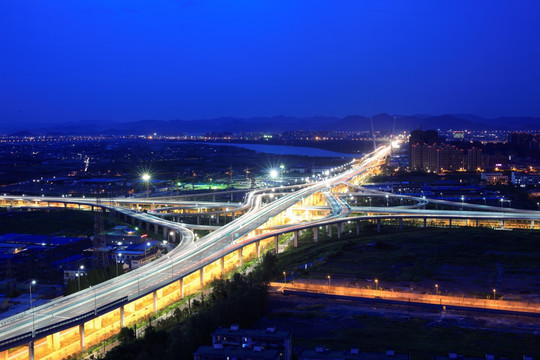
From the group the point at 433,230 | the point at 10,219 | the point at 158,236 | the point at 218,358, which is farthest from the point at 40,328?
the point at 10,219

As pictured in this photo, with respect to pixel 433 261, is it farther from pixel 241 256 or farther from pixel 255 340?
pixel 255 340

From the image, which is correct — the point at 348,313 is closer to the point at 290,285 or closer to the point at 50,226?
the point at 290,285

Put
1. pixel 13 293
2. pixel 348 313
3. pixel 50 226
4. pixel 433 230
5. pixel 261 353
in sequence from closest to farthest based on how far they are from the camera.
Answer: pixel 261 353 < pixel 348 313 < pixel 13 293 < pixel 433 230 < pixel 50 226

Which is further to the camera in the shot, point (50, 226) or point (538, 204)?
point (538, 204)

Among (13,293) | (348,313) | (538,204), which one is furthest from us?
(538,204)

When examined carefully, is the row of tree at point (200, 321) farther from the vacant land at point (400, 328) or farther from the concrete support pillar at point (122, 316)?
the concrete support pillar at point (122, 316)

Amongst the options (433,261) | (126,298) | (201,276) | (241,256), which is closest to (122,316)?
(126,298)

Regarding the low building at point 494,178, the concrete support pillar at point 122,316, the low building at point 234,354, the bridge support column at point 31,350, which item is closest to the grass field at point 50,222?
the concrete support pillar at point 122,316
